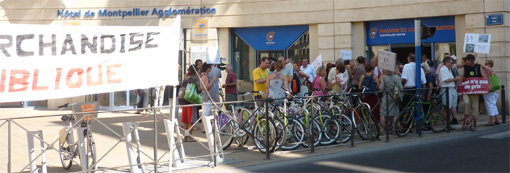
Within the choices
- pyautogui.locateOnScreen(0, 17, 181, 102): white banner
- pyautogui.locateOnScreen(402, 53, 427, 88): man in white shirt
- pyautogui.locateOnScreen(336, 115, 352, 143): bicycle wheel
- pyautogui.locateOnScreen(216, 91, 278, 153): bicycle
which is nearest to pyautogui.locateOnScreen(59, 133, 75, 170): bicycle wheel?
pyautogui.locateOnScreen(0, 17, 181, 102): white banner

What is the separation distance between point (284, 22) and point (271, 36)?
87cm

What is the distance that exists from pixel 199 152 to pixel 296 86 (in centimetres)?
368

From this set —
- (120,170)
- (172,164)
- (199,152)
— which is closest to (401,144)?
(199,152)

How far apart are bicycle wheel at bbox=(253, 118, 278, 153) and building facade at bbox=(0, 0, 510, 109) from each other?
812 centimetres

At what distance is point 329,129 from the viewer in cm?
1063

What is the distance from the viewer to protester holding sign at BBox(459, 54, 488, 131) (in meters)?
12.9

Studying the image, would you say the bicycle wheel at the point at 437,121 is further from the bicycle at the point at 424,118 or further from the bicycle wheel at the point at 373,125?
the bicycle wheel at the point at 373,125

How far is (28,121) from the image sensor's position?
16.4 metres

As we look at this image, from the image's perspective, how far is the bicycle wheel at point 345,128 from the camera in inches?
420

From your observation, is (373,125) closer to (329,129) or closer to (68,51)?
(329,129)

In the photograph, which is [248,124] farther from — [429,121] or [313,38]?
[313,38]

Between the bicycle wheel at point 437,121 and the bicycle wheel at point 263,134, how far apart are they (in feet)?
13.6

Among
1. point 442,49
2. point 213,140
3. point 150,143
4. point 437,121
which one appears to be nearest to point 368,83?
point 437,121

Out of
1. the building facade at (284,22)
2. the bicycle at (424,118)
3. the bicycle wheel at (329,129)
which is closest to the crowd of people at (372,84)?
the bicycle at (424,118)
